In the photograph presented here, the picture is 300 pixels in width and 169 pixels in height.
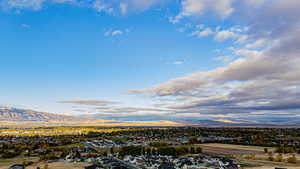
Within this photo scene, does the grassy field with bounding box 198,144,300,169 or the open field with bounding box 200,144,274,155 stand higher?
the grassy field with bounding box 198,144,300,169

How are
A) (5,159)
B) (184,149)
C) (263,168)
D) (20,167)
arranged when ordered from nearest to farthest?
(263,168), (20,167), (5,159), (184,149)

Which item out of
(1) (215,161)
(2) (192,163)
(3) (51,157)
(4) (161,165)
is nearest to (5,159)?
(3) (51,157)

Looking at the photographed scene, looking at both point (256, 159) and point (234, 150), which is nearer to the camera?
point (256, 159)

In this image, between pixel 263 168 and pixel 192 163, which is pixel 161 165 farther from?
pixel 263 168

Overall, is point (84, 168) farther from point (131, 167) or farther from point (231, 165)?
point (231, 165)

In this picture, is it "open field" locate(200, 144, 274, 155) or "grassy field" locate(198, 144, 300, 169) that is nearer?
"grassy field" locate(198, 144, 300, 169)

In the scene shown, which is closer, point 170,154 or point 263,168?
point 263,168

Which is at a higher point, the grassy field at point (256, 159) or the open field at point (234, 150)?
the grassy field at point (256, 159)

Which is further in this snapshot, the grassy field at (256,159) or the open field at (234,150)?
the open field at (234,150)

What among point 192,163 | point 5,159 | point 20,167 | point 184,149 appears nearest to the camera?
point 20,167

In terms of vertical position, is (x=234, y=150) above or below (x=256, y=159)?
below
